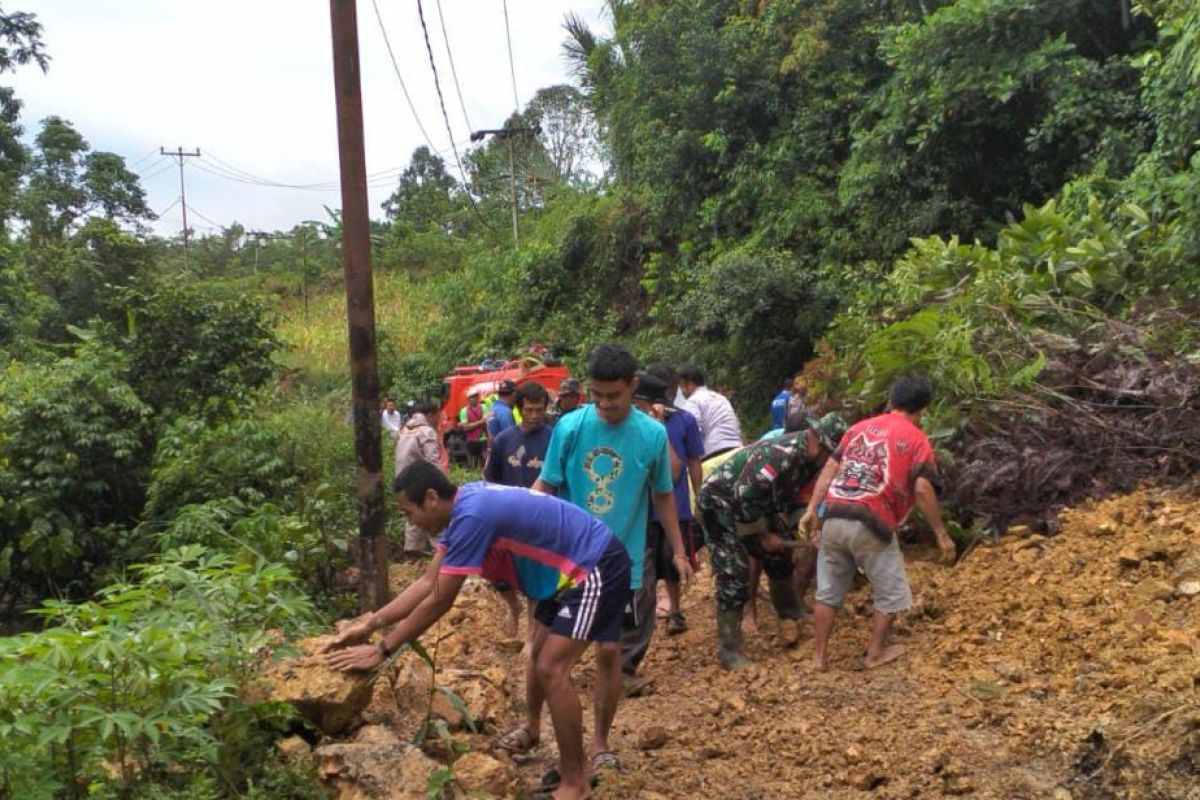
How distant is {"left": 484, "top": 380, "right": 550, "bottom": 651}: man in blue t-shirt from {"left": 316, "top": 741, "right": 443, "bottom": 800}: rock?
9.37 ft

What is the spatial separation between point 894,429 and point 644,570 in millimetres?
1417

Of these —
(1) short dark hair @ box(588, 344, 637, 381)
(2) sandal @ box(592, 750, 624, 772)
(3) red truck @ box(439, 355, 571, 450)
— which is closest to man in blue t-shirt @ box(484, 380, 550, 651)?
(1) short dark hair @ box(588, 344, 637, 381)

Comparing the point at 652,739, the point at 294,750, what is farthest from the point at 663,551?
the point at 294,750

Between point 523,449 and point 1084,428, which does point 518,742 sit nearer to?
point 523,449

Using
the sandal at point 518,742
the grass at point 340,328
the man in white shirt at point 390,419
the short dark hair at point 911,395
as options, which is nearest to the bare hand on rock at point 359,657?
the sandal at point 518,742

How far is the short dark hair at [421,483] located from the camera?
384 centimetres

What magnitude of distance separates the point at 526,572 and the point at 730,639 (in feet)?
7.74

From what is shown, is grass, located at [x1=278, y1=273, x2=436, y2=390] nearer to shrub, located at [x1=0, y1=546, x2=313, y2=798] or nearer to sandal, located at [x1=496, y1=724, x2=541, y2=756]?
sandal, located at [x1=496, y1=724, x2=541, y2=756]

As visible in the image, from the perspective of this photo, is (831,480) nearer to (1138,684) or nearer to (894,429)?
(894,429)

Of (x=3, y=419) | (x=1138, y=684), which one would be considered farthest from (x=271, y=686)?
(x=3, y=419)

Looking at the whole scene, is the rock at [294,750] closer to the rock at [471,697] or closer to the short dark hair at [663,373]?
the rock at [471,697]

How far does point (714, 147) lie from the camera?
62.2ft

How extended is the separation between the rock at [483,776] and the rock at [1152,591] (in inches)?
131

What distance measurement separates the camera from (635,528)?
4.96 metres
